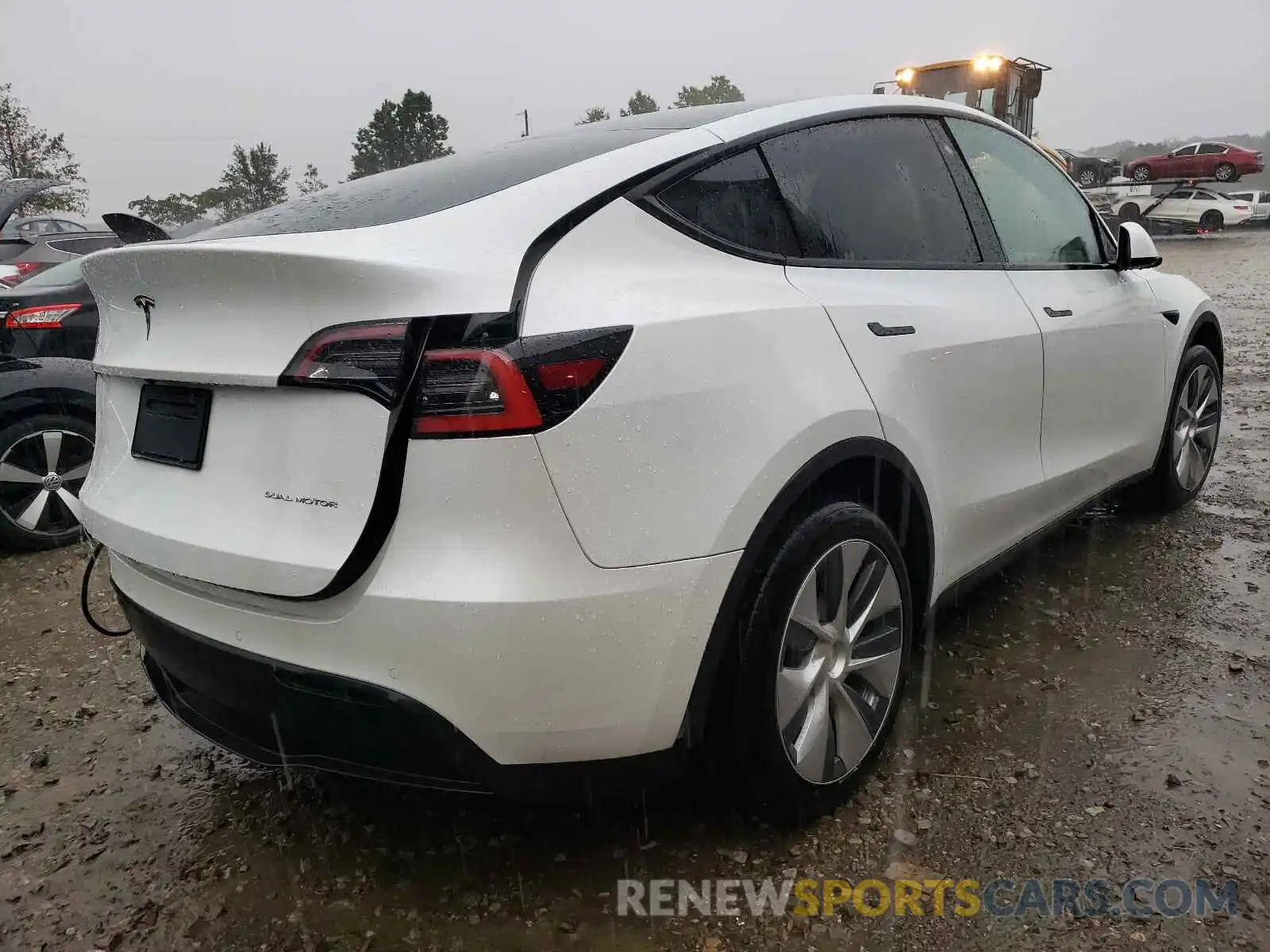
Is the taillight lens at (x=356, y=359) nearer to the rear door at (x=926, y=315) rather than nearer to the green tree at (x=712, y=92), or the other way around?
the rear door at (x=926, y=315)

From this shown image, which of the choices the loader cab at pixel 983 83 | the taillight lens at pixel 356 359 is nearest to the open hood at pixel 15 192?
the taillight lens at pixel 356 359

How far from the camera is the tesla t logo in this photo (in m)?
1.81

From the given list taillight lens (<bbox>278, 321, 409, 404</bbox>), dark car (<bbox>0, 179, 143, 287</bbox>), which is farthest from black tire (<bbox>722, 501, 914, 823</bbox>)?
dark car (<bbox>0, 179, 143, 287</bbox>)

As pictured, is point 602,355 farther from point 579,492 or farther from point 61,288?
point 61,288

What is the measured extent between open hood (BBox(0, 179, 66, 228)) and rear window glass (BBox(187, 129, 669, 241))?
263cm

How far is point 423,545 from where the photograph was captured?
4.99 feet

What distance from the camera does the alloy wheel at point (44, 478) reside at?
4223mm

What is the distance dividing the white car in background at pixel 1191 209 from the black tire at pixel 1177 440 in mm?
26180

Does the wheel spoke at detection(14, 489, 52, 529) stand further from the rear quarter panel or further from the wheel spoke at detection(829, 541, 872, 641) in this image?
the wheel spoke at detection(829, 541, 872, 641)

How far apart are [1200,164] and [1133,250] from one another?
1245 inches

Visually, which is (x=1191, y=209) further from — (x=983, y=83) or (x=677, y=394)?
(x=677, y=394)

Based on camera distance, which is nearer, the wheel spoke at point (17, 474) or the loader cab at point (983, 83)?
A: the wheel spoke at point (17, 474)

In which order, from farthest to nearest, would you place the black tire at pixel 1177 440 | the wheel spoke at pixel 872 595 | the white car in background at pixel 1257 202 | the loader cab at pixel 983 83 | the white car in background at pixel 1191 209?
the white car in background at pixel 1257 202 → the white car in background at pixel 1191 209 → the loader cab at pixel 983 83 → the black tire at pixel 1177 440 → the wheel spoke at pixel 872 595

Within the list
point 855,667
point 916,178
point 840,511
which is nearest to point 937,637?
point 855,667
